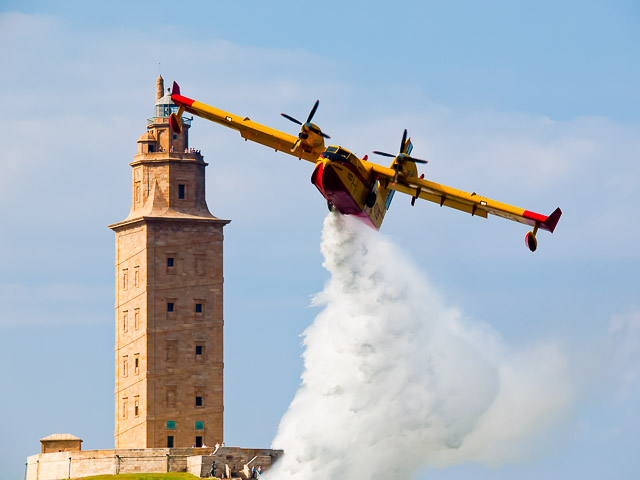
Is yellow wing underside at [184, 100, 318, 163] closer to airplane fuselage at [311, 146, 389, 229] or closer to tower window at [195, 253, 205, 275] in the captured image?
airplane fuselage at [311, 146, 389, 229]

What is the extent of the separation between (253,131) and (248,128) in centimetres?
34

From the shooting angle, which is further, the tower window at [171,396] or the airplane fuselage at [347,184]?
the tower window at [171,396]

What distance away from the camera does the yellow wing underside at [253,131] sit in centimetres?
10006

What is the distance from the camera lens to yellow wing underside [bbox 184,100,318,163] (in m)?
100

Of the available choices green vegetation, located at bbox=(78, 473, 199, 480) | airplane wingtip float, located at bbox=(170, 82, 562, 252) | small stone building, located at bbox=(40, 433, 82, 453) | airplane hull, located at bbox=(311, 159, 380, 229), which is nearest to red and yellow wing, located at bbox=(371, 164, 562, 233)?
airplane wingtip float, located at bbox=(170, 82, 562, 252)

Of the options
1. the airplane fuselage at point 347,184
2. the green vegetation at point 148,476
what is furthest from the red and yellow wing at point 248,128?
the green vegetation at point 148,476

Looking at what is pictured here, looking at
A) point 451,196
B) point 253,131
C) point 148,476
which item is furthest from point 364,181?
point 148,476

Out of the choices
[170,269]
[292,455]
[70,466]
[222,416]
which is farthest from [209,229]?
[292,455]

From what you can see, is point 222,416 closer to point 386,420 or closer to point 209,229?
point 209,229

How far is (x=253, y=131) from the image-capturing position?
101 meters

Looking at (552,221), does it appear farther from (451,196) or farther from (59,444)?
(59,444)

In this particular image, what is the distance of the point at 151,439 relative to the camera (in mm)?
130000

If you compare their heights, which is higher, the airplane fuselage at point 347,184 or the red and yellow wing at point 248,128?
the red and yellow wing at point 248,128

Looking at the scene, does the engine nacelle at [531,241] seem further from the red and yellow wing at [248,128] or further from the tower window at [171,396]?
the tower window at [171,396]
